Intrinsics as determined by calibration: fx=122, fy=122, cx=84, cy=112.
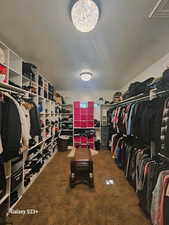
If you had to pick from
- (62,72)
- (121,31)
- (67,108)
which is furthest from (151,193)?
(67,108)

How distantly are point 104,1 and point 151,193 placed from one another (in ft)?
7.10

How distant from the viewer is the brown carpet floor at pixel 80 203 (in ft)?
5.05

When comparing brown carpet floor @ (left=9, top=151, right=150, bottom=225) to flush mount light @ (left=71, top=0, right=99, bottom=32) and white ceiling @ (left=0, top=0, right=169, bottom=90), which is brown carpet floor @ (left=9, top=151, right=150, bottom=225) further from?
white ceiling @ (left=0, top=0, right=169, bottom=90)

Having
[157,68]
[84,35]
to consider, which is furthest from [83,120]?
[84,35]

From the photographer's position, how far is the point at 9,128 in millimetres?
1415

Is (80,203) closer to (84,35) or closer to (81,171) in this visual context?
(81,171)

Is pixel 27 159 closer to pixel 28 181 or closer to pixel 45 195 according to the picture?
pixel 28 181

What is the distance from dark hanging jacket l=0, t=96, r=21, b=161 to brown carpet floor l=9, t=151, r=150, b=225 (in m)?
0.92

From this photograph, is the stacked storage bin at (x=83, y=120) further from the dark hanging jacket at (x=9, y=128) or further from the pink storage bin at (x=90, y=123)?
the dark hanging jacket at (x=9, y=128)

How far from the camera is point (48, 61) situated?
2572mm

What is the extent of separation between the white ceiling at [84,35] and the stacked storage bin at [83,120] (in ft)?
7.39

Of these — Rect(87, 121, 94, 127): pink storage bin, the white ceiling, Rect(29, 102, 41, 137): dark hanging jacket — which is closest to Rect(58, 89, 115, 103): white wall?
Rect(87, 121, 94, 127): pink storage bin

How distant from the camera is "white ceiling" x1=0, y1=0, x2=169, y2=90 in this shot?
1289mm

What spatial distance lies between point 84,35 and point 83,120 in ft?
11.3
